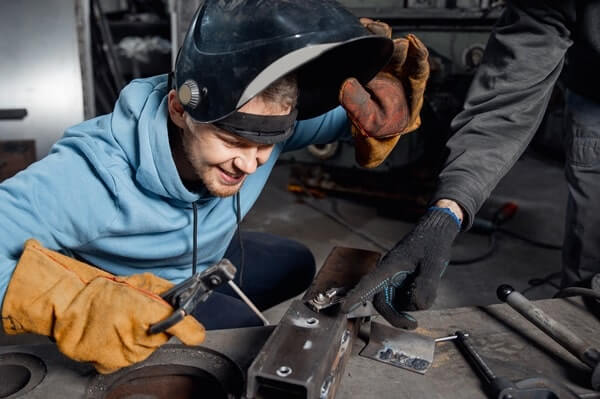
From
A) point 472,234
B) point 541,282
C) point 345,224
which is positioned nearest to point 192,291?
point 541,282

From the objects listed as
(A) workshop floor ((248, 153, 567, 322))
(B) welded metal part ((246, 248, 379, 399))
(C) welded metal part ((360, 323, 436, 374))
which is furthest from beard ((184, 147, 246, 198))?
(A) workshop floor ((248, 153, 567, 322))

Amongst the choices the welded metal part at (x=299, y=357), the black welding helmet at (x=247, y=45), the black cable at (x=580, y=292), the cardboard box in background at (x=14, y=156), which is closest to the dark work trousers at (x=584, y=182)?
the black cable at (x=580, y=292)

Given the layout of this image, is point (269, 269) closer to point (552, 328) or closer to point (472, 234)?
point (552, 328)

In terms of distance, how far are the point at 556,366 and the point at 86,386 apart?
822 mm

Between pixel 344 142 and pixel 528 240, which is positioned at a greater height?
pixel 344 142

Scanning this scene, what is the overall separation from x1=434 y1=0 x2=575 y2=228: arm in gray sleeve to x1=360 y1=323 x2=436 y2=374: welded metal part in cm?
48

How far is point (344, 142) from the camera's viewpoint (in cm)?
309

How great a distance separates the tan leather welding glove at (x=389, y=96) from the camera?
1.21m

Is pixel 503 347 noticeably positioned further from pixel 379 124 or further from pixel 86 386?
pixel 86 386

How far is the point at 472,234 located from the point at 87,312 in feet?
8.57

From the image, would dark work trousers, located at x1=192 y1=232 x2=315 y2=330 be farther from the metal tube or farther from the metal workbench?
the metal tube

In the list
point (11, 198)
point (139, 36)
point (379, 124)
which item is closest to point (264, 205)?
point (139, 36)

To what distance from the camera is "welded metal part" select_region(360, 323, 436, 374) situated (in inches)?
40.1

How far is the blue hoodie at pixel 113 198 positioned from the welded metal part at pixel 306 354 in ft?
1.24
